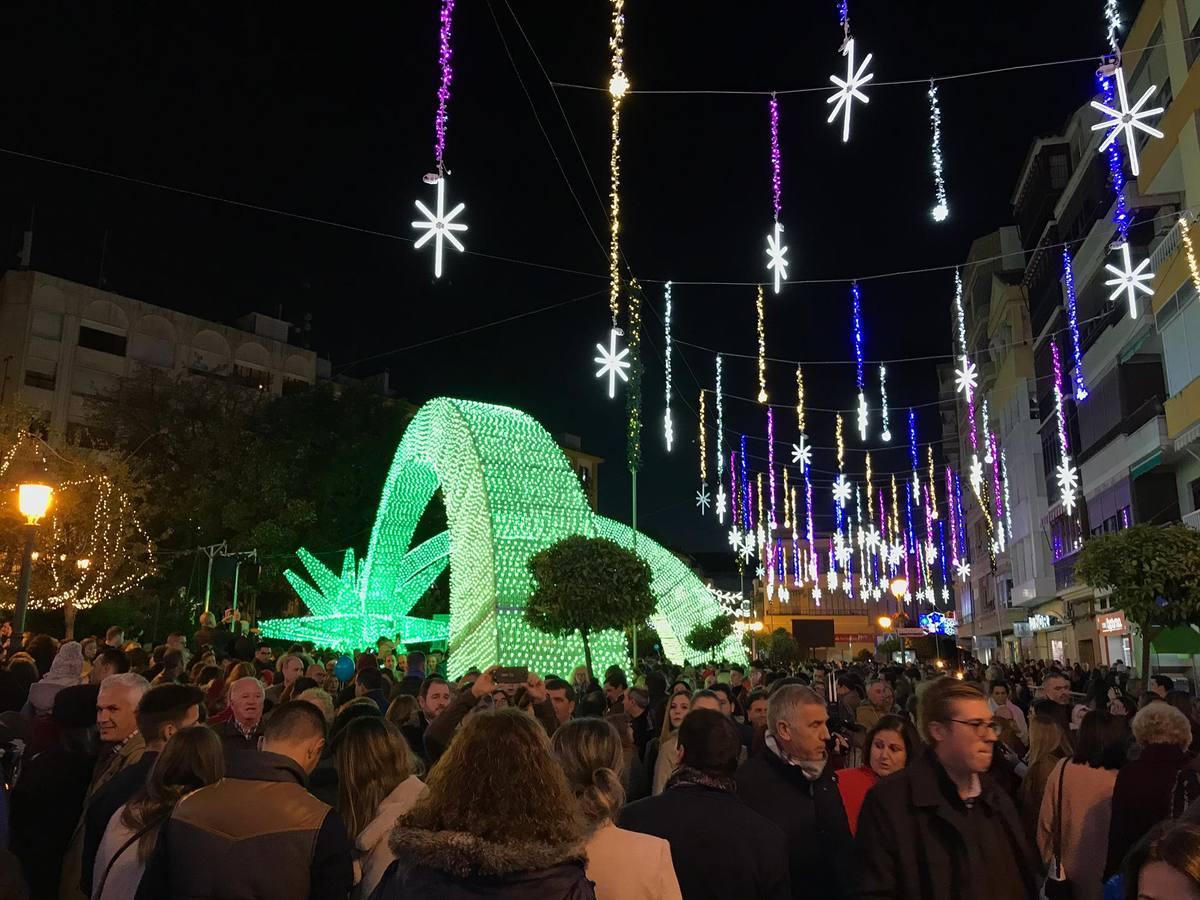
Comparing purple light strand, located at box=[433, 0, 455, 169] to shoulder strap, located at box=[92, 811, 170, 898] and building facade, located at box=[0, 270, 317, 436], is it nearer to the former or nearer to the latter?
shoulder strap, located at box=[92, 811, 170, 898]

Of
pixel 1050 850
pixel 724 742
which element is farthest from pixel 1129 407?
pixel 724 742

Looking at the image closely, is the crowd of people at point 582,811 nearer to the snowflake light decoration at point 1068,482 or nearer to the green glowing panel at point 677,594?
the snowflake light decoration at point 1068,482

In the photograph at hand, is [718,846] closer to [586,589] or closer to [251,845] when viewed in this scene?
[251,845]

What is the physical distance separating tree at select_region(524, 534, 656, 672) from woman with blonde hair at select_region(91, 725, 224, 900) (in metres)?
14.9

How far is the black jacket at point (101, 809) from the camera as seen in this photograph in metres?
4.08

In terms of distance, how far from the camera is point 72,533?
25094 millimetres

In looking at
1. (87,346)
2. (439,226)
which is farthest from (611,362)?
(87,346)

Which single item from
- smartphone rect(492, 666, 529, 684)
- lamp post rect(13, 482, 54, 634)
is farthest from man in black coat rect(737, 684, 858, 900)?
lamp post rect(13, 482, 54, 634)

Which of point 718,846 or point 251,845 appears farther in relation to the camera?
point 718,846

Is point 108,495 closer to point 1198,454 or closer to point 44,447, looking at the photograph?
point 44,447

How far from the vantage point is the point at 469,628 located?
20.8 meters

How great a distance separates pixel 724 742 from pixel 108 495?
86.3ft

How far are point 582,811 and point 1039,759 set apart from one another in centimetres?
394

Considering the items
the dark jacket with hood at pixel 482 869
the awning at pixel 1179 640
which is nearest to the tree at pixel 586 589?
the awning at pixel 1179 640
